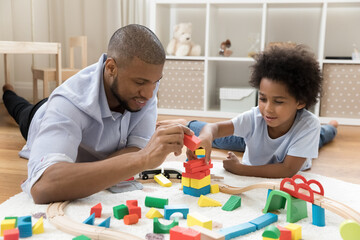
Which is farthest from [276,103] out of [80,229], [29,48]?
[29,48]

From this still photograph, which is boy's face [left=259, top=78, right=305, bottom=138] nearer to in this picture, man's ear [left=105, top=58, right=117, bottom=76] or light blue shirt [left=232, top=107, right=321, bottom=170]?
light blue shirt [left=232, top=107, right=321, bottom=170]

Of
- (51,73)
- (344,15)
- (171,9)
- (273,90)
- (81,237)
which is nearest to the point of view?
(81,237)

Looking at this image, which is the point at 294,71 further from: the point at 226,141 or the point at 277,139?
the point at 226,141

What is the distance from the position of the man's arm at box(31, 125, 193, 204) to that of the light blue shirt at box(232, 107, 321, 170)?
1.75ft

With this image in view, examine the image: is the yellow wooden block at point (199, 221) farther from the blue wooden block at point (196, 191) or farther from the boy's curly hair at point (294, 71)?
the boy's curly hair at point (294, 71)

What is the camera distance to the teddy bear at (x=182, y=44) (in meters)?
2.74

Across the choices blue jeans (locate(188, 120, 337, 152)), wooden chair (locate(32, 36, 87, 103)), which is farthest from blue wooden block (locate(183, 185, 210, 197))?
wooden chair (locate(32, 36, 87, 103))

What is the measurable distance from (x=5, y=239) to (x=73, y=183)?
0.68ft

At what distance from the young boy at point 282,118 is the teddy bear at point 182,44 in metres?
1.39

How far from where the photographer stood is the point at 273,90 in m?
1.28

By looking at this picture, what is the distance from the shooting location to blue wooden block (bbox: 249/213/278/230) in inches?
A: 36.1

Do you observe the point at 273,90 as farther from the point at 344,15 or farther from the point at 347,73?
the point at 344,15

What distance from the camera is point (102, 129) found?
112 centimetres

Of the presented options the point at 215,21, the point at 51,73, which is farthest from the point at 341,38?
the point at 51,73
